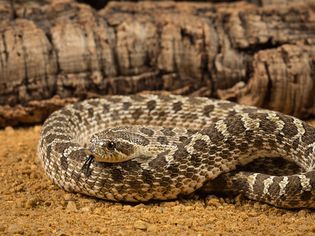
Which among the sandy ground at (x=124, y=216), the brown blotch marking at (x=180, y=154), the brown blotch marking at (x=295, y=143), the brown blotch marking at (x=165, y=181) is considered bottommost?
the sandy ground at (x=124, y=216)

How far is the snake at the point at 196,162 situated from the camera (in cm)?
691

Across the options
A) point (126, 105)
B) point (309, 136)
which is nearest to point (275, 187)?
point (309, 136)

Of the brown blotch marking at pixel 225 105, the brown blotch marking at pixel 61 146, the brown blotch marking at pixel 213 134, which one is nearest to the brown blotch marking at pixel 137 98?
the brown blotch marking at pixel 225 105

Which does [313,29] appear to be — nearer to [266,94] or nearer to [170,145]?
[266,94]

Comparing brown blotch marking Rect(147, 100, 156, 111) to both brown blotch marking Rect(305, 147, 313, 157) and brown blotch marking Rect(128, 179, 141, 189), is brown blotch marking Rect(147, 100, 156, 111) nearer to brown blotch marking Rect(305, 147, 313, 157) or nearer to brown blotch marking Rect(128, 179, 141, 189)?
brown blotch marking Rect(128, 179, 141, 189)

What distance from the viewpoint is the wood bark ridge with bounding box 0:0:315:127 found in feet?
32.2

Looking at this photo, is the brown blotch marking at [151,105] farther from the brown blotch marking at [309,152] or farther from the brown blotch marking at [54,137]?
the brown blotch marking at [309,152]

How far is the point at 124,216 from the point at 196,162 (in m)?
1.18

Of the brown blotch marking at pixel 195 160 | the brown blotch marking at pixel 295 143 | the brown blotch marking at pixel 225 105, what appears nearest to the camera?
the brown blotch marking at pixel 195 160

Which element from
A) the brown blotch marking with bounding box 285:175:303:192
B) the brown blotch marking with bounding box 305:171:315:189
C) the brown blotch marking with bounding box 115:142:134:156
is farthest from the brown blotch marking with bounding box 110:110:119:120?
the brown blotch marking with bounding box 305:171:315:189

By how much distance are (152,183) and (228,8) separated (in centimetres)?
499

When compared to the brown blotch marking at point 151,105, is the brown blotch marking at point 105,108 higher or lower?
lower

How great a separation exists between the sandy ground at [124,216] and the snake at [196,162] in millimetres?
160

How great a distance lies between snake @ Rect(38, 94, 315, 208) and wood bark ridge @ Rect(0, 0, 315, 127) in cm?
211
